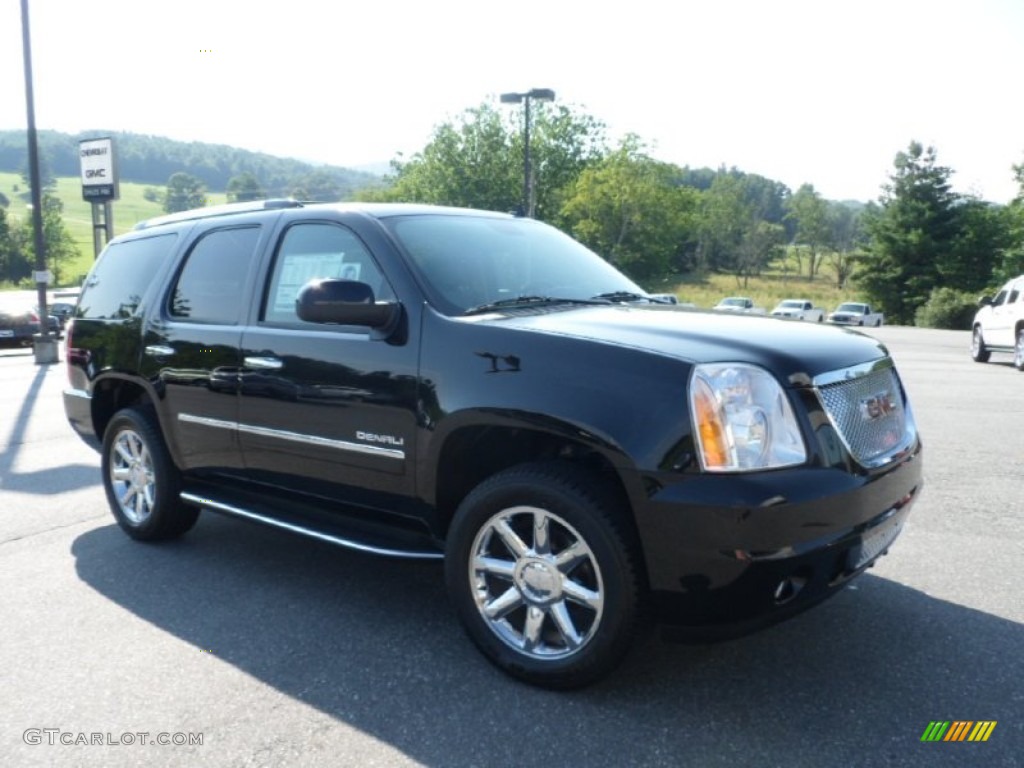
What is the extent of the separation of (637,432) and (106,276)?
411 centimetres

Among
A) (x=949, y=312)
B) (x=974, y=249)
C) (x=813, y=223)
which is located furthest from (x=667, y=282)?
(x=949, y=312)

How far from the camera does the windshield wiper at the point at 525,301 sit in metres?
3.67

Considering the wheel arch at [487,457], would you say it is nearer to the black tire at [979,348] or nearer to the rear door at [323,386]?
the rear door at [323,386]

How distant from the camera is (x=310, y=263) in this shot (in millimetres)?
Result: 4180

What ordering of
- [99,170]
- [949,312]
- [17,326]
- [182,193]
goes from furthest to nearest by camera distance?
1. [182,193]
2. [949,312]
3. [99,170]
4. [17,326]

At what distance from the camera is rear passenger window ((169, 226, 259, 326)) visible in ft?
14.6

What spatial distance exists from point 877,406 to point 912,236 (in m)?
59.3

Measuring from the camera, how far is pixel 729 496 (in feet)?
9.00

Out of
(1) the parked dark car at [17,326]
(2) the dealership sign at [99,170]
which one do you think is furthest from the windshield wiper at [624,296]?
(2) the dealership sign at [99,170]

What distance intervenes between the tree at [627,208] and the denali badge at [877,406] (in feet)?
193

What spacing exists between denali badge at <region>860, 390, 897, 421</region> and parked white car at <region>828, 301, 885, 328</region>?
43.8 metres

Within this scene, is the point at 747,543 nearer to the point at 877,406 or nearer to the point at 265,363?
the point at 877,406

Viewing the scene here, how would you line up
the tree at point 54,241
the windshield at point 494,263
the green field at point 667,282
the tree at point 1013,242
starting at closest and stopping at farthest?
the windshield at point 494,263 < the tree at point 1013,242 < the green field at point 667,282 < the tree at point 54,241

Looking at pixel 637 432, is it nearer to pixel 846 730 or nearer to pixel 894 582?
pixel 846 730
